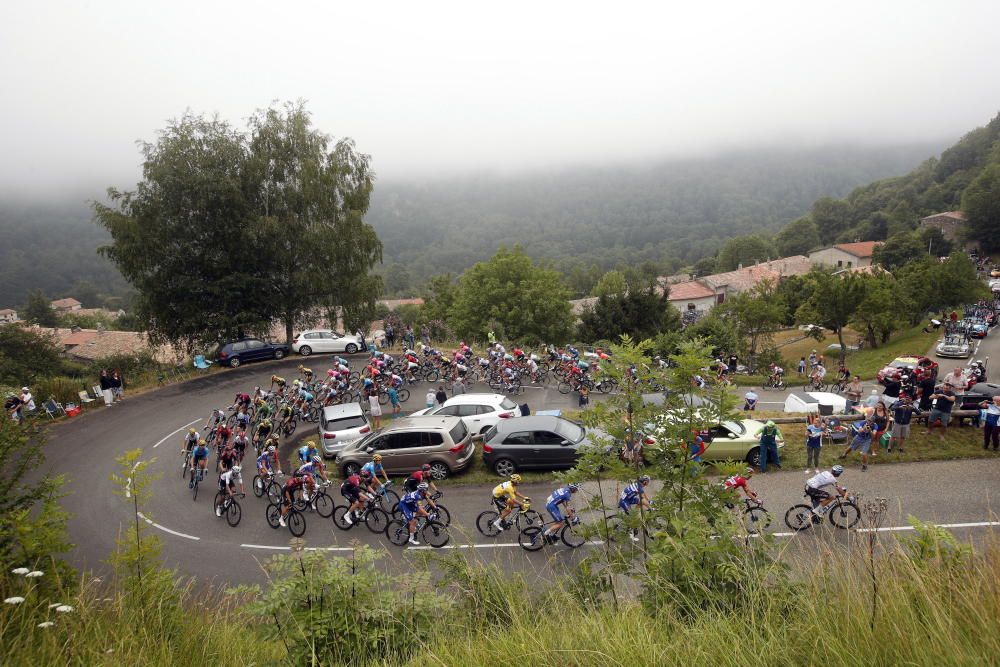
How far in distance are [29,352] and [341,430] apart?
3889 centimetres

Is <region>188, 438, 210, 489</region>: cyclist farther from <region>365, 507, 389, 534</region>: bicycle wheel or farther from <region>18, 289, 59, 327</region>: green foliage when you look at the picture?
<region>18, 289, 59, 327</region>: green foliage

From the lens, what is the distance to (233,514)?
503 inches

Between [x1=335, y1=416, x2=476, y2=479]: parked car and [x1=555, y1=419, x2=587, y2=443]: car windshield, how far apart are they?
250 centimetres

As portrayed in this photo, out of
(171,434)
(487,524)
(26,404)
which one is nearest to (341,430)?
(487,524)

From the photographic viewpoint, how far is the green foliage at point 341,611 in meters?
4.02

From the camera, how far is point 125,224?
83.7ft

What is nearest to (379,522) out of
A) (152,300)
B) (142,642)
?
(142,642)

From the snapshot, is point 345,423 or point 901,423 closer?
point 901,423

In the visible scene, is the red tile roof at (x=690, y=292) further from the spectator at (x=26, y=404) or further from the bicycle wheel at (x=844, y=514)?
the spectator at (x=26, y=404)

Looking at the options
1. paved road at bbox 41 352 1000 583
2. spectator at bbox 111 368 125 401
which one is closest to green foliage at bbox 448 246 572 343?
spectator at bbox 111 368 125 401

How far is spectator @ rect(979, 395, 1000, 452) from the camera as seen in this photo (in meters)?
12.7

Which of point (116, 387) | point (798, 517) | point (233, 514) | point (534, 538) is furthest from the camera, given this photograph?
point (116, 387)

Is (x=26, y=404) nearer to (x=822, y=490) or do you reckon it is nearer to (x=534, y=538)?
(x=534, y=538)

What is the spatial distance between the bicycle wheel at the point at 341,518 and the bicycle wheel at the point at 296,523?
676 mm
